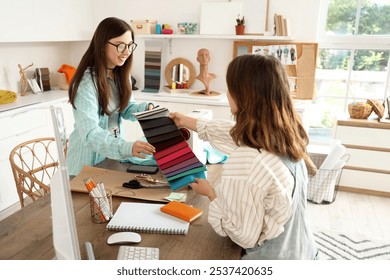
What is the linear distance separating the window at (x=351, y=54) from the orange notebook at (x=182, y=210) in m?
2.33

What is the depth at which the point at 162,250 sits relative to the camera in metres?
1.03

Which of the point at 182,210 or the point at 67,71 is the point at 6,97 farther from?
the point at 182,210

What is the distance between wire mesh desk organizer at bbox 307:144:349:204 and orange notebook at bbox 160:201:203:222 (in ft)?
6.43

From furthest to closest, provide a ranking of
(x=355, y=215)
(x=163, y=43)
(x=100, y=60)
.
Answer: (x=163, y=43), (x=355, y=215), (x=100, y=60)

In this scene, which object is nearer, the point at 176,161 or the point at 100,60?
the point at 176,161

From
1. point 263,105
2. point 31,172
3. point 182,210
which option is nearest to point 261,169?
point 263,105

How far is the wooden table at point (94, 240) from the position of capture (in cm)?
101

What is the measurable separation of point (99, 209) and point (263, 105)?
64 centimetres

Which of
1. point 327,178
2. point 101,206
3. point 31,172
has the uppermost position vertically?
point 101,206

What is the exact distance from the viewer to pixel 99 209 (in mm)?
1182

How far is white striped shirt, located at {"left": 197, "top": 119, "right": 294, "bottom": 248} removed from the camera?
0.98 meters

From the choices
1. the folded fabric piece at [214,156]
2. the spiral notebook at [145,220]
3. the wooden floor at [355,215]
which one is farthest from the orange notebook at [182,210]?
the wooden floor at [355,215]

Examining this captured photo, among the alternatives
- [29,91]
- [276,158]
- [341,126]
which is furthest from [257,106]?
[29,91]

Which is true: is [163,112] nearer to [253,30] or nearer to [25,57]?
[253,30]
